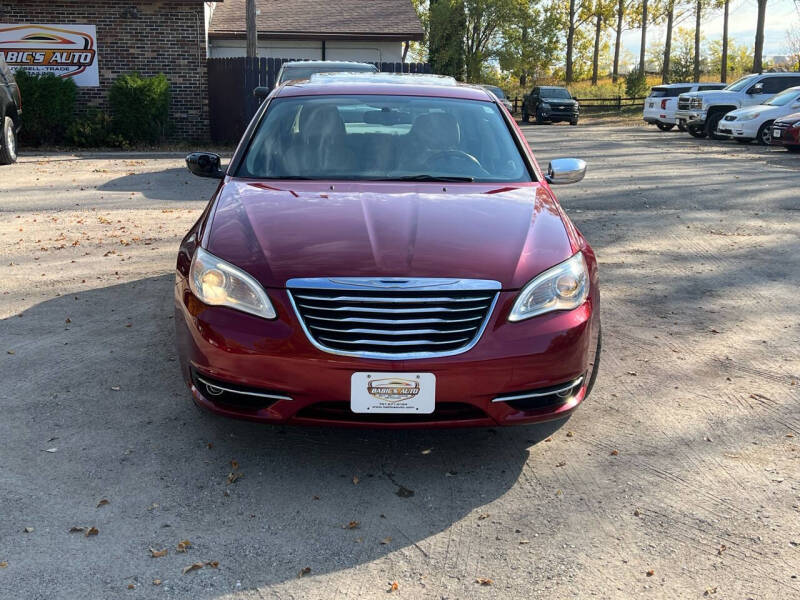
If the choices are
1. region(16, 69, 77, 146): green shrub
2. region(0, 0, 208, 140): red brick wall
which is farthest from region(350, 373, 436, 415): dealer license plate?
region(0, 0, 208, 140): red brick wall

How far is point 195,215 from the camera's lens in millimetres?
10352

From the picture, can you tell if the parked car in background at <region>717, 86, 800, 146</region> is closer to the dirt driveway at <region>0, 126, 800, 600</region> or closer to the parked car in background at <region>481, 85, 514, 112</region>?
the parked car in background at <region>481, 85, 514, 112</region>

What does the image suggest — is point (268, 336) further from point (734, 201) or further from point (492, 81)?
point (492, 81)

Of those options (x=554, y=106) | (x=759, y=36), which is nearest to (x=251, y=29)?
(x=554, y=106)

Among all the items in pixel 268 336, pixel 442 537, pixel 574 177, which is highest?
pixel 574 177

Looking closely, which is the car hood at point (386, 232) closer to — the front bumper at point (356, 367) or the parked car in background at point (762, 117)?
the front bumper at point (356, 367)

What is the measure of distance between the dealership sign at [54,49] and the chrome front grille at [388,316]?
18439mm

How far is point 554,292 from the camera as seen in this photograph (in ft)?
12.2

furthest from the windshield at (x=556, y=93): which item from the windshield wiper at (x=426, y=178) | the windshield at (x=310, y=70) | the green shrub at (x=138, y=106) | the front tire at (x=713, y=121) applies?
the windshield wiper at (x=426, y=178)

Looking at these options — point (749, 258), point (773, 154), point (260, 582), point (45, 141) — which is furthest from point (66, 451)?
point (773, 154)

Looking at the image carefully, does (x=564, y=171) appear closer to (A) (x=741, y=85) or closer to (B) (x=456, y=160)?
(B) (x=456, y=160)

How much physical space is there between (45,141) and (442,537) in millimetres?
18510

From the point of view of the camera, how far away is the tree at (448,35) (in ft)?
167

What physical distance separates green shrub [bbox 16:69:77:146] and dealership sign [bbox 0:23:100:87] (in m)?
0.56
